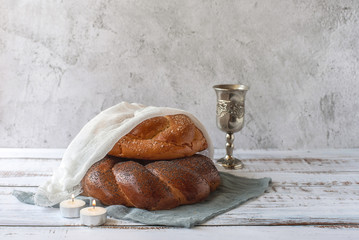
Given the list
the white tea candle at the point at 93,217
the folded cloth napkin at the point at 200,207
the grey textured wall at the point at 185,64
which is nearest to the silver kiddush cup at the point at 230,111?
the folded cloth napkin at the point at 200,207

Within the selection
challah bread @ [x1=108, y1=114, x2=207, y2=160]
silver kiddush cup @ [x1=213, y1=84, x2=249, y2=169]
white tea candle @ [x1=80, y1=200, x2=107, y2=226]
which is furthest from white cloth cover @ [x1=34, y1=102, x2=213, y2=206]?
silver kiddush cup @ [x1=213, y1=84, x2=249, y2=169]

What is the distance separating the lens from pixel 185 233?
4.39 feet

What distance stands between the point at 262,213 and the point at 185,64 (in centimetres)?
113

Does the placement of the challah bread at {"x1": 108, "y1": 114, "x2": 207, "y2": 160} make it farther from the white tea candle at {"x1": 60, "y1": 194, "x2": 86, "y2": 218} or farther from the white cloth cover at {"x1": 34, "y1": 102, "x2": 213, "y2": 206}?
the white tea candle at {"x1": 60, "y1": 194, "x2": 86, "y2": 218}

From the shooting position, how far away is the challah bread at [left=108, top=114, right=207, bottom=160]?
1618 mm

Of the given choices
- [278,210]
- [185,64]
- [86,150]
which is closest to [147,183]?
[86,150]

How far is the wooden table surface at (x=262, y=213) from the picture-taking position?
133cm

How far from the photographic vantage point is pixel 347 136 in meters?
2.51

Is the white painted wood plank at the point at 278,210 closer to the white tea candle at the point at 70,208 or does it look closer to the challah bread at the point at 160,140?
the white tea candle at the point at 70,208

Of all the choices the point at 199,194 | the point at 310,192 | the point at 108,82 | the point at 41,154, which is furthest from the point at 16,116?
the point at 310,192

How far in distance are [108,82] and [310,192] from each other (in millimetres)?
1236

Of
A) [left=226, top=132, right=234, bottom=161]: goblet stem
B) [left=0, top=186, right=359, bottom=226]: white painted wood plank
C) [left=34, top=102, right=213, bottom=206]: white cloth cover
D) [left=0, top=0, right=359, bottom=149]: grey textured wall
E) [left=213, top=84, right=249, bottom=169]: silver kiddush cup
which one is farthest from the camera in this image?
[left=0, top=0, right=359, bottom=149]: grey textured wall

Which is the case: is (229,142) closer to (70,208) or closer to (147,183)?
(147,183)

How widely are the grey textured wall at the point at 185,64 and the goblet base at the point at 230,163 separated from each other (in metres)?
0.38
